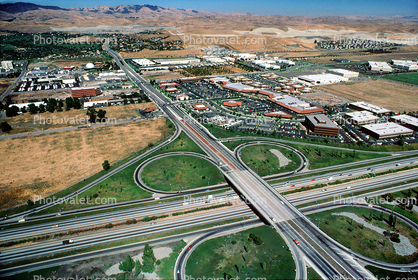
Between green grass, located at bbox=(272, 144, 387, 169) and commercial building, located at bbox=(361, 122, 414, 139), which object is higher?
commercial building, located at bbox=(361, 122, 414, 139)

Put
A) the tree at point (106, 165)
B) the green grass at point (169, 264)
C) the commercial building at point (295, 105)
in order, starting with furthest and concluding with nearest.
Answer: the commercial building at point (295, 105) → the tree at point (106, 165) → the green grass at point (169, 264)

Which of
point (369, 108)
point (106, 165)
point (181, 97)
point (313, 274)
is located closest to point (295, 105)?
point (369, 108)

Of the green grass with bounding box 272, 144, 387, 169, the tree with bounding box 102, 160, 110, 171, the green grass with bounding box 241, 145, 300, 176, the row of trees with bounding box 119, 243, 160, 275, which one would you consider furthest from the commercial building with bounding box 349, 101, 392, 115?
the row of trees with bounding box 119, 243, 160, 275

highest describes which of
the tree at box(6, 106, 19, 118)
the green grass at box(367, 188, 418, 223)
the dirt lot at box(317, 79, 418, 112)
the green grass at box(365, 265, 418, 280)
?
the dirt lot at box(317, 79, 418, 112)

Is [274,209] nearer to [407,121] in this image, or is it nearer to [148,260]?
[148,260]

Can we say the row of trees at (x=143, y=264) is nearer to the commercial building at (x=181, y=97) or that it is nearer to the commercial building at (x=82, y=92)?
the commercial building at (x=181, y=97)

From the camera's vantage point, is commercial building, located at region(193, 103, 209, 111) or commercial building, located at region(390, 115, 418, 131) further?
commercial building, located at region(193, 103, 209, 111)

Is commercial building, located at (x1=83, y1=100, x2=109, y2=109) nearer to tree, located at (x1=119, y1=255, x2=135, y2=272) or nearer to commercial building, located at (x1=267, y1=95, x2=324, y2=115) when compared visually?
commercial building, located at (x1=267, y1=95, x2=324, y2=115)

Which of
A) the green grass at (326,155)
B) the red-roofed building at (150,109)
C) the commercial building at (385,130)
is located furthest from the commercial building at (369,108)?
the red-roofed building at (150,109)
